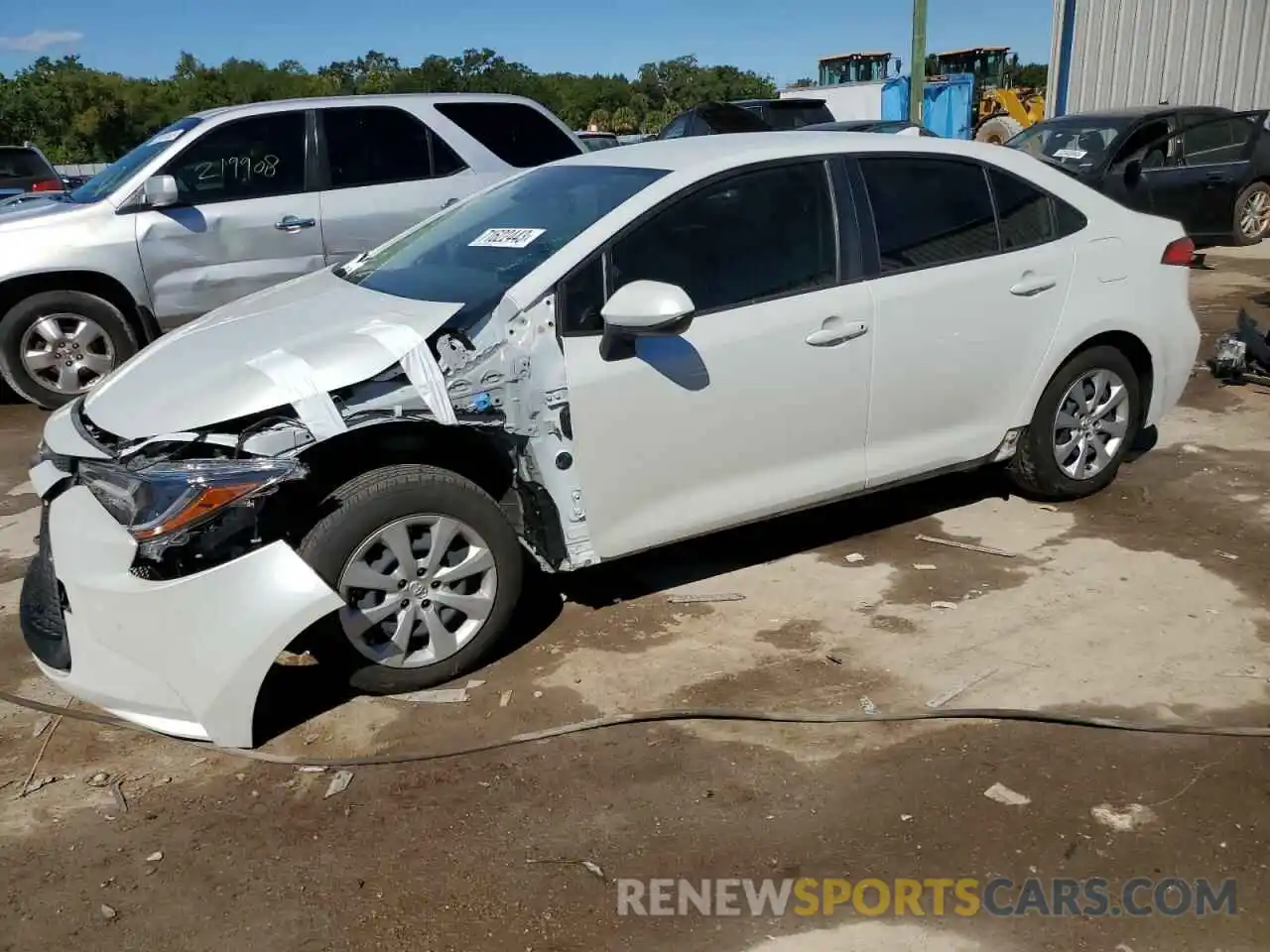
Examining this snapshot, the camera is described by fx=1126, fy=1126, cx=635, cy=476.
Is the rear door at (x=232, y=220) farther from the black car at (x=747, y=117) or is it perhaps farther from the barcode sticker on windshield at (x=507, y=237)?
the black car at (x=747, y=117)

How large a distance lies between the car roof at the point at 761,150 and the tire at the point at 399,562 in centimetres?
147

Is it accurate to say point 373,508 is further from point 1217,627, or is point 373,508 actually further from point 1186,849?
point 1217,627

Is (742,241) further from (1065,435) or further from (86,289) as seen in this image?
(86,289)

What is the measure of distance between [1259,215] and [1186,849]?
12181 millimetres

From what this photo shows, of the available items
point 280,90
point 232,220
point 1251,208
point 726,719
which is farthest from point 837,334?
point 280,90

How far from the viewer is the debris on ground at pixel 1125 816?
118 inches

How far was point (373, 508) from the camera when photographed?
3430 millimetres

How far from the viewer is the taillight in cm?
511

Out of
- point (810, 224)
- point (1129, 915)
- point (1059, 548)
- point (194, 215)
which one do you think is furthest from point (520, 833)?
point (194, 215)

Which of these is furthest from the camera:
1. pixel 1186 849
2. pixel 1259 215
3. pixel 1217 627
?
pixel 1259 215

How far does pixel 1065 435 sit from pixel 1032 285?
0.79 metres

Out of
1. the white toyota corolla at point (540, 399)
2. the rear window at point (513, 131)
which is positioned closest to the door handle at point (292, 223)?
the rear window at point (513, 131)

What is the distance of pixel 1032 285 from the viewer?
4703mm

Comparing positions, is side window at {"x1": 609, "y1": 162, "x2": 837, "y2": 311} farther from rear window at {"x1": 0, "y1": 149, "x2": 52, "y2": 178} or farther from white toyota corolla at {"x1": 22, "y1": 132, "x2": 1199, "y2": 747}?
rear window at {"x1": 0, "y1": 149, "x2": 52, "y2": 178}
